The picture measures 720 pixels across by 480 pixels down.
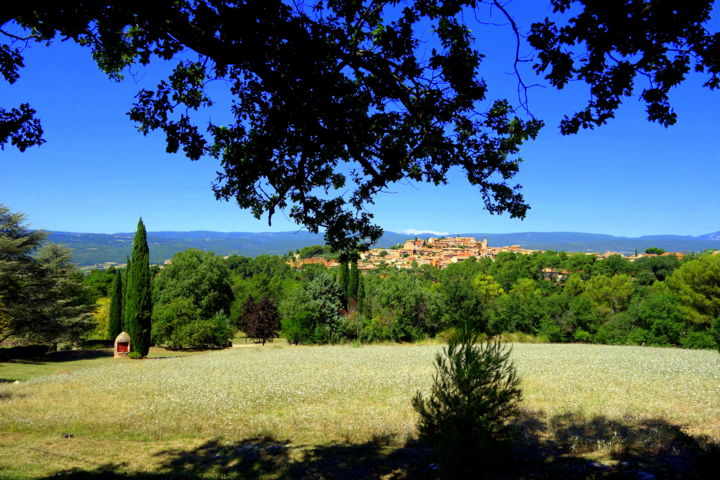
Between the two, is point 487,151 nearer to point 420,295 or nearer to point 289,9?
point 289,9

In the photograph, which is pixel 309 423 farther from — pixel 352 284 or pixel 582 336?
pixel 582 336

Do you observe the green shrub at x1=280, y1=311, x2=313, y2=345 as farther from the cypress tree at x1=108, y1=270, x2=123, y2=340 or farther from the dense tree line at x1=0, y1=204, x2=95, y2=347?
the dense tree line at x1=0, y1=204, x2=95, y2=347

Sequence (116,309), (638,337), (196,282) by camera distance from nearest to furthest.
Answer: (116,309) → (638,337) → (196,282)

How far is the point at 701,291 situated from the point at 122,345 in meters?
68.7

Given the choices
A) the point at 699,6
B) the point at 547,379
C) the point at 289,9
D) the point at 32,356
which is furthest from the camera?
the point at 32,356

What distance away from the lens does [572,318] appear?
63.0 metres

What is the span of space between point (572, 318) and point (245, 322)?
162 feet

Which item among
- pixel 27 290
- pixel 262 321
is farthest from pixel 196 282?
pixel 27 290

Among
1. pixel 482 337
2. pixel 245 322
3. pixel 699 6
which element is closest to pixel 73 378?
pixel 482 337

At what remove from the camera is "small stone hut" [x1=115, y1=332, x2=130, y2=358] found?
36.9m

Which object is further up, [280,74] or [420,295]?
[280,74]

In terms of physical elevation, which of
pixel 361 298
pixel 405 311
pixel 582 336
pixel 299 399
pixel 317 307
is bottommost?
pixel 582 336

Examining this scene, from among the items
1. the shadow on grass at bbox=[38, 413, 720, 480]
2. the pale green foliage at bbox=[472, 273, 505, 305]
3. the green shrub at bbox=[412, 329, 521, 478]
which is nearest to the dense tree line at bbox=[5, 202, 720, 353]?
the pale green foliage at bbox=[472, 273, 505, 305]

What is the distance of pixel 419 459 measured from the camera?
9.15 m
